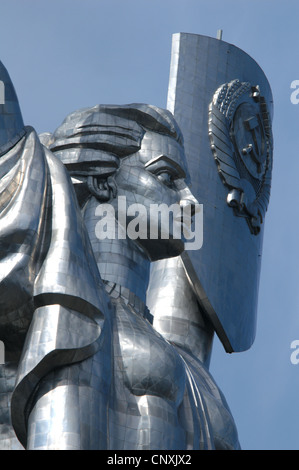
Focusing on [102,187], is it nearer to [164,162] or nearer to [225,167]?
[164,162]

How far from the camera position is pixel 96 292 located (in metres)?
10.3

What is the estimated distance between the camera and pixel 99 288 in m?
10.5

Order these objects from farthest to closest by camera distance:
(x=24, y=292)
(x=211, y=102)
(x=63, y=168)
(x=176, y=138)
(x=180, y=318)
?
(x=211, y=102) < (x=180, y=318) < (x=176, y=138) < (x=63, y=168) < (x=24, y=292)

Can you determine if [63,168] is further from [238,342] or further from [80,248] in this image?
[238,342]

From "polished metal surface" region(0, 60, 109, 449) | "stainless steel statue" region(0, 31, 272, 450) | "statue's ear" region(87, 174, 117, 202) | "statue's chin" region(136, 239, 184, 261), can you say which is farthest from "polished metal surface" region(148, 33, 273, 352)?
"polished metal surface" region(0, 60, 109, 449)

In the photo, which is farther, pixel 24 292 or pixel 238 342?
pixel 238 342

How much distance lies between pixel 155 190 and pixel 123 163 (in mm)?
390

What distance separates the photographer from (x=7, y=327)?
33.9 feet

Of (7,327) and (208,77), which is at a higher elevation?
(208,77)

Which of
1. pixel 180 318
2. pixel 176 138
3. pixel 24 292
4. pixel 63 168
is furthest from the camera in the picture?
pixel 180 318

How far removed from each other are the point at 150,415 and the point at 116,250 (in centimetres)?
162

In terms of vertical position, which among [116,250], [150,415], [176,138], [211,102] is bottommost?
[150,415]

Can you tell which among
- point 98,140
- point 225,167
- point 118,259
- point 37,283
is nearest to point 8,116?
point 98,140

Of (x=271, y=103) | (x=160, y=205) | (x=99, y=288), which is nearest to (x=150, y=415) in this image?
(x=99, y=288)
